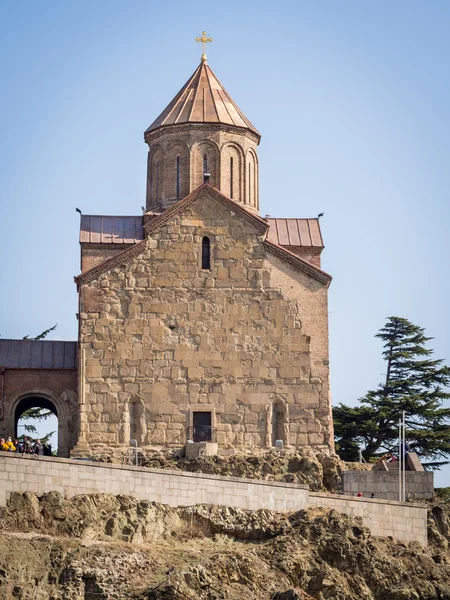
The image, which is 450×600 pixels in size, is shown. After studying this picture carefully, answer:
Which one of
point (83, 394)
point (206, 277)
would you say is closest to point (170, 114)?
point (206, 277)

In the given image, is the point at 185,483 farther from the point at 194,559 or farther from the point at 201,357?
the point at 201,357

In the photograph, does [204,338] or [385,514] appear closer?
[385,514]

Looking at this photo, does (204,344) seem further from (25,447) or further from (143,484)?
(143,484)

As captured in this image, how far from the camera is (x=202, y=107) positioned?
54.4m

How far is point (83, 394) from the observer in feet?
162

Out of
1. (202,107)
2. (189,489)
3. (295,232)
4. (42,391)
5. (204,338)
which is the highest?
(202,107)

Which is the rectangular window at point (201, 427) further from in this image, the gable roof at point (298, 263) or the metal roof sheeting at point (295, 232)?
the metal roof sheeting at point (295, 232)

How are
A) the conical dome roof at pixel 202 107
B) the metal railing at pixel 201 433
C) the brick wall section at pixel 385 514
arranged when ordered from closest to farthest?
the brick wall section at pixel 385 514 → the metal railing at pixel 201 433 → the conical dome roof at pixel 202 107

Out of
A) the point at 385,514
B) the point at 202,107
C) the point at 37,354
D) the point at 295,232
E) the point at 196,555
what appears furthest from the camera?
the point at 202,107

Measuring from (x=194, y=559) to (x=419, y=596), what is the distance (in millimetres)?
5639

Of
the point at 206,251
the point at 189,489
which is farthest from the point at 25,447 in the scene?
the point at 206,251

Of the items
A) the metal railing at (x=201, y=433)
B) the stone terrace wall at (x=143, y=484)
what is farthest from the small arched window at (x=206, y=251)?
the stone terrace wall at (x=143, y=484)

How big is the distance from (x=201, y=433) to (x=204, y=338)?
2657mm

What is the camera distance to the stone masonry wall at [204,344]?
49.5 meters
